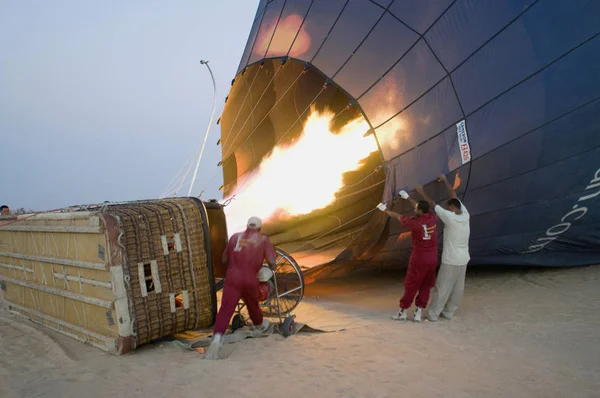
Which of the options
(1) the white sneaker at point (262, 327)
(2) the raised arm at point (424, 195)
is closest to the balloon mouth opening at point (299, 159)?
(2) the raised arm at point (424, 195)

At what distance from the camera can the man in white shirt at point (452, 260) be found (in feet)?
14.1

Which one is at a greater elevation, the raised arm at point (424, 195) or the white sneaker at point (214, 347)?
the raised arm at point (424, 195)

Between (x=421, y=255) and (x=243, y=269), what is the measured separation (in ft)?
5.56

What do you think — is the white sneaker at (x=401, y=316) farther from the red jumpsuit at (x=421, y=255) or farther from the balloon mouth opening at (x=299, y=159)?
the balloon mouth opening at (x=299, y=159)

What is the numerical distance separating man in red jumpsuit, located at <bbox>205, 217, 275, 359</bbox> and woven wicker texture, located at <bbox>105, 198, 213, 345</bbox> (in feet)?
1.01

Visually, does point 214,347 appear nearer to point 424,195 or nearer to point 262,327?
point 262,327

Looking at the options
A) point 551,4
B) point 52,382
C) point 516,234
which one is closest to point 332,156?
point 516,234

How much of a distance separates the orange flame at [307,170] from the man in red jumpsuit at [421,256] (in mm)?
2463

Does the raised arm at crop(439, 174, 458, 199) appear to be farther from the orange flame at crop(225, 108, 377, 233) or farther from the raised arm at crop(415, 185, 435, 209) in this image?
the orange flame at crop(225, 108, 377, 233)

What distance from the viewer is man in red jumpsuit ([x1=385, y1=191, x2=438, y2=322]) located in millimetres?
4230

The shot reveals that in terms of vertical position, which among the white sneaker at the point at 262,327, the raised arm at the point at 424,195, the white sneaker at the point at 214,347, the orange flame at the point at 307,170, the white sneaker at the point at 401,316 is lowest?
the white sneaker at the point at 401,316

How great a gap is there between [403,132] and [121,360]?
3.49m

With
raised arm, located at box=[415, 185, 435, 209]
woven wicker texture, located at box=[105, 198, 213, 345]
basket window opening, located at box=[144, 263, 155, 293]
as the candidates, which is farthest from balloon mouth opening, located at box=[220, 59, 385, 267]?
basket window opening, located at box=[144, 263, 155, 293]

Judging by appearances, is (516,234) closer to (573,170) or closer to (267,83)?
(573,170)
